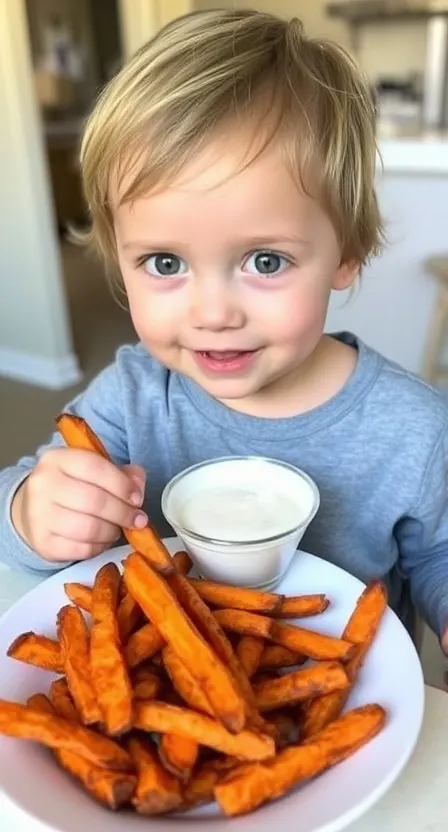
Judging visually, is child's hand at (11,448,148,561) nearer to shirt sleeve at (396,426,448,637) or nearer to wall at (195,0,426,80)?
shirt sleeve at (396,426,448,637)

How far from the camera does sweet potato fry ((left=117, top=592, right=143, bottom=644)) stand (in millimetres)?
650

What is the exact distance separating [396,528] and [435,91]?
14.6ft

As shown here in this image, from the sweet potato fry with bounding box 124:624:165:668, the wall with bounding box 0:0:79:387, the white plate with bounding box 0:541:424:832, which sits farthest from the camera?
the wall with bounding box 0:0:79:387

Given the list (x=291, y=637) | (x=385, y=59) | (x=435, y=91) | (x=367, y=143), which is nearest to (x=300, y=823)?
(x=291, y=637)

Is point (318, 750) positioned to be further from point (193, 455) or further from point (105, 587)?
point (193, 455)

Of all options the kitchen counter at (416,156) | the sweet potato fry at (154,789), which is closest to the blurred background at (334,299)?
the kitchen counter at (416,156)

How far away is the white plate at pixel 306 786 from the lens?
517 millimetres

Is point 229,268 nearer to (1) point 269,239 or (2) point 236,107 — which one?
(1) point 269,239

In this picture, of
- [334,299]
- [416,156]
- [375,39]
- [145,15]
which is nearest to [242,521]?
[334,299]

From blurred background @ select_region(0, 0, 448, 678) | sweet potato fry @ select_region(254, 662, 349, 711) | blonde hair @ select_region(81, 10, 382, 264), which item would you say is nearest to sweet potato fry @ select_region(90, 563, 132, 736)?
sweet potato fry @ select_region(254, 662, 349, 711)

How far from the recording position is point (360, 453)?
98cm

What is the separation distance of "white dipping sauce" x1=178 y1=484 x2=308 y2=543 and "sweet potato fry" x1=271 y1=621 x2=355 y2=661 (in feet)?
0.26

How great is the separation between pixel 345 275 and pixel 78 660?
0.54m

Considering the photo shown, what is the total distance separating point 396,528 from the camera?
3.29 feet
